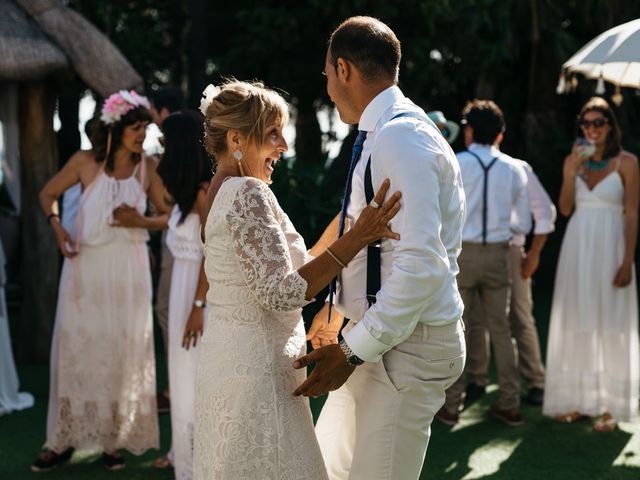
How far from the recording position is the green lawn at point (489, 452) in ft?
20.1

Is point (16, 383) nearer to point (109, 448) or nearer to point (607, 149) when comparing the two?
point (109, 448)

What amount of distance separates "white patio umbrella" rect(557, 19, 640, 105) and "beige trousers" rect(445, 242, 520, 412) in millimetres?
1357

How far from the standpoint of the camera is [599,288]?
7.37m

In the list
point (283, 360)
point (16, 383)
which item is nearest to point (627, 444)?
point (283, 360)

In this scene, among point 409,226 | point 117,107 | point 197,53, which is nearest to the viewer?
point 409,226

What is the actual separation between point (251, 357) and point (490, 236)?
4009 millimetres

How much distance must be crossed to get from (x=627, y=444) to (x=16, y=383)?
466 cm

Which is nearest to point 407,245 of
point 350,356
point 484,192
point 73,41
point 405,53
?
point 350,356

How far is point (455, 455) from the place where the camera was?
6.50 m

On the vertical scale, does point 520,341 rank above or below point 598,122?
below

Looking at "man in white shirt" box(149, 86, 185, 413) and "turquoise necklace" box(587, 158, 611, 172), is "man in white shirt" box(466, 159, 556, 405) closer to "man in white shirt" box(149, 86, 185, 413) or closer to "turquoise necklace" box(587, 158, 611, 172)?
"turquoise necklace" box(587, 158, 611, 172)

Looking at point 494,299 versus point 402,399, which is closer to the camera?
point 402,399

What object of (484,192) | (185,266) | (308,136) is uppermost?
(484,192)

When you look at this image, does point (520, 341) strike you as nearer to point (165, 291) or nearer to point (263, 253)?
point (165, 291)
